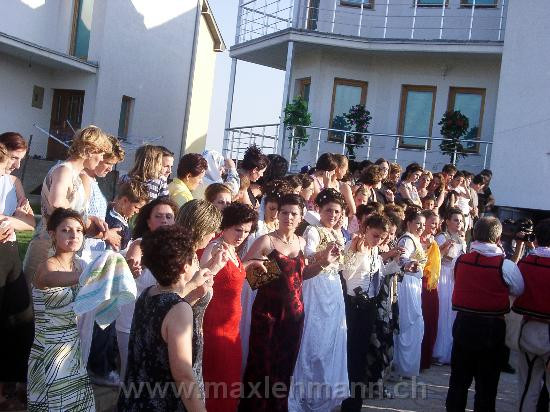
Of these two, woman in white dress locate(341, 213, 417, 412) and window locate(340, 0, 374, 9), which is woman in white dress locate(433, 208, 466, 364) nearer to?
woman in white dress locate(341, 213, 417, 412)

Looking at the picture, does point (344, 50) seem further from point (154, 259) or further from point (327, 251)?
point (154, 259)

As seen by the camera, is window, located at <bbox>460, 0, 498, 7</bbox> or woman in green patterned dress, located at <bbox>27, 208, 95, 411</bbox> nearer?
woman in green patterned dress, located at <bbox>27, 208, 95, 411</bbox>

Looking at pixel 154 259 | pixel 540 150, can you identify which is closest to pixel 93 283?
pixel 154 259

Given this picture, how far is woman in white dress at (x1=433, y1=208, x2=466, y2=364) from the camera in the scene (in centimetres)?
854

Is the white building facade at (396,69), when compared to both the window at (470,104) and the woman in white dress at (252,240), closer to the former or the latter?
the window at (470,104)

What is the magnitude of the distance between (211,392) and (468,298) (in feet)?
7.62

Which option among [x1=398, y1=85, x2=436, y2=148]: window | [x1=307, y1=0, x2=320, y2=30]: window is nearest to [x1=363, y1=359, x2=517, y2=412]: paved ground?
[x1=398, y1=85, x2=436, y2=148]: window

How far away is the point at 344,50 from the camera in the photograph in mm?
17266

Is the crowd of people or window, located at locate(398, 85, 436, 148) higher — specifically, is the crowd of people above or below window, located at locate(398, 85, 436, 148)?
below

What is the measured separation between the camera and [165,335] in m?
3.35

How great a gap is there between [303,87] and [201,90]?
8.99m

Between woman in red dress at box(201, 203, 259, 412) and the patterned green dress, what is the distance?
33.2 inches

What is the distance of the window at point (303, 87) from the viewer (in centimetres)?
1803

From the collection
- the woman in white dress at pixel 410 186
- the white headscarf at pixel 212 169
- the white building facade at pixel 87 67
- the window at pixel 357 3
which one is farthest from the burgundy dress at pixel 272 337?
the white building facade at pixel 87 67
